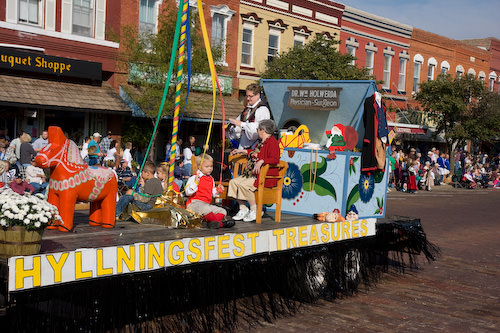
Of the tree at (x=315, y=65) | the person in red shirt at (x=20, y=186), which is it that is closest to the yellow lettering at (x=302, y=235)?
the person in red shirt at (x=20, y=186)

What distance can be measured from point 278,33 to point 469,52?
19.1m

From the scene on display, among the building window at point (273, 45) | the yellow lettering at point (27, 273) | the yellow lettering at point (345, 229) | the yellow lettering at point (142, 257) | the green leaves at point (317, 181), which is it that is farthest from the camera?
the building window at point (273, 45)

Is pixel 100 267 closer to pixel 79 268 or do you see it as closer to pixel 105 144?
pixel 79 268

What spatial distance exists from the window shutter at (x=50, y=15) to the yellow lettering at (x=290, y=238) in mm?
15453

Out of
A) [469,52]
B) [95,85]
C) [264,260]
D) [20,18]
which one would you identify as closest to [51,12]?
[20,18]

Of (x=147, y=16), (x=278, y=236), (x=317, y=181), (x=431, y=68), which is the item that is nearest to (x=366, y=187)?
(x=317, y=181)

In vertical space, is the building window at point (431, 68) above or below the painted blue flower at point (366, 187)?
above

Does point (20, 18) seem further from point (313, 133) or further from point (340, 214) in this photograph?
point (340, 214)

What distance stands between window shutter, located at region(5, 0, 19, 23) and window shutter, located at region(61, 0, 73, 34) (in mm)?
1556

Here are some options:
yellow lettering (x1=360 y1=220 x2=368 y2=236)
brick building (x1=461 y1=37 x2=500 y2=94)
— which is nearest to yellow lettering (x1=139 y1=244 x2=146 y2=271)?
yellow lettering (x1=360 y1=220 x2=368 y2=236)

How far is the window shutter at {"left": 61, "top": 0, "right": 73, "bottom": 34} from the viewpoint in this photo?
19.7 m

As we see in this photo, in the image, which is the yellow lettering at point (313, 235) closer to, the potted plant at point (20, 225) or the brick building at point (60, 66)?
the potted plant at point (20, 225)

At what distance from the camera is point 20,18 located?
1883 centimetres

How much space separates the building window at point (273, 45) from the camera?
90.0ft
